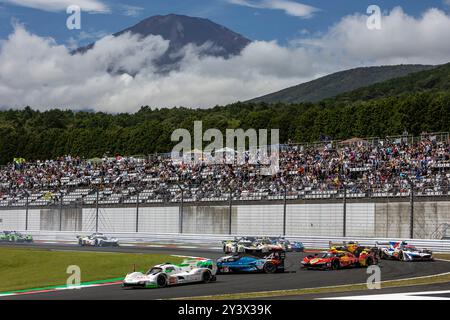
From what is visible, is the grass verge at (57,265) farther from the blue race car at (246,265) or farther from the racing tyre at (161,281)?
the racing tyre at (161,281)

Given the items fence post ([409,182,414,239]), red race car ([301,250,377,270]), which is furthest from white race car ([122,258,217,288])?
fence post ([409,182,414,239])

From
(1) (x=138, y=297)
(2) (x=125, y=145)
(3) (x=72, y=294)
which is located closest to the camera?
(1) (x=138, y=297)

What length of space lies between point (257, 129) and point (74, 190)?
35492 mm

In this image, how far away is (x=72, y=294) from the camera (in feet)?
71.3

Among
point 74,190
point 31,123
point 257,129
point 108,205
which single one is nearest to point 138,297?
point 108,205

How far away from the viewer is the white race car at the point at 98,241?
48.8 meters

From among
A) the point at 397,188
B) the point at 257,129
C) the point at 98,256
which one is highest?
the point at 257,129

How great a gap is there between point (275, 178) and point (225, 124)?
1954 inches

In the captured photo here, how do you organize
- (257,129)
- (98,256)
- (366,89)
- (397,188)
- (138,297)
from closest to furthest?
1. (138,297)
2. (98,256)
3. (397,188)
4. (257,129)
5. (366,89)

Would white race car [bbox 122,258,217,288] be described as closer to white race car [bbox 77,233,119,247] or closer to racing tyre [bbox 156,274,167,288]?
racing tyre [bbox 156,274,167,288]

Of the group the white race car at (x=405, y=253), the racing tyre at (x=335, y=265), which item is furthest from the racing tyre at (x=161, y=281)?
the white race car at (x=405, y=253)

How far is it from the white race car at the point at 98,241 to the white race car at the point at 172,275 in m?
24.5

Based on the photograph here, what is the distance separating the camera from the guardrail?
125 ft

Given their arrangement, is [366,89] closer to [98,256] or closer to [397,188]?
[397,188]
